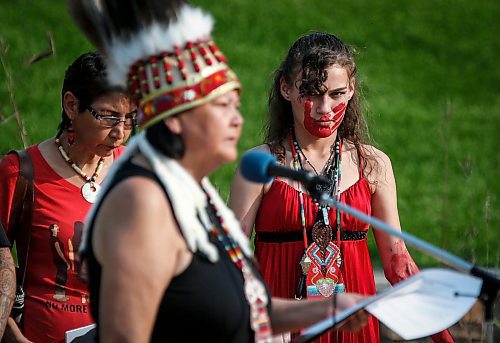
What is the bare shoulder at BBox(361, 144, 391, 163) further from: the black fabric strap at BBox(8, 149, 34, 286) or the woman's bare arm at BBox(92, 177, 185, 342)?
the woman's bare arm at BBox(92, 177, 185, 342)

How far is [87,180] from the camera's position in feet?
13.4

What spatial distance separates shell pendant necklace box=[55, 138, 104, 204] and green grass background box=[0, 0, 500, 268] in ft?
14.9

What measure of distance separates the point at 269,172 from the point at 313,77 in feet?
4.70

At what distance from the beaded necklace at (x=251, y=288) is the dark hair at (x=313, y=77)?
1473 mm

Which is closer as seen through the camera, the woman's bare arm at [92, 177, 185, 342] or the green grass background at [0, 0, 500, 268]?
the woman's bare arm at [92, 177, 185, 342]

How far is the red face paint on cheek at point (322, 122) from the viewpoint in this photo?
4172mm

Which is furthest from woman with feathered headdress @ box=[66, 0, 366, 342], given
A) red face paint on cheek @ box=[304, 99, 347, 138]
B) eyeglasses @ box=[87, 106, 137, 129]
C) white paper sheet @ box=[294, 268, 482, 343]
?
red face paint on cheek @ box=[304, 99, 347, 138]

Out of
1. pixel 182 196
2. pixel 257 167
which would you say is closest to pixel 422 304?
pixel 257 167

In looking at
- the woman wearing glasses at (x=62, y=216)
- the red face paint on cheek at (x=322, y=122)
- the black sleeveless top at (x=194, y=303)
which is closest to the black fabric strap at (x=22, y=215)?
the woman wearing glasses at (x=62, y=216)

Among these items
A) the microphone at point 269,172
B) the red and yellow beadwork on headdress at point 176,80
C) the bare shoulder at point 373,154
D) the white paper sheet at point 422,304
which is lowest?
the white paper sheet at point 422,304

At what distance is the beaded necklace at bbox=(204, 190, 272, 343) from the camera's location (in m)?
2.78

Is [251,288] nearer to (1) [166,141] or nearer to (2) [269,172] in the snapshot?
(2) [269,172]

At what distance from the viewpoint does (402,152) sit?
9.77 metres

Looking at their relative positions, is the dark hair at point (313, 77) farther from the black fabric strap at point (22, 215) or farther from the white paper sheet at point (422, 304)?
the white paper sheet at point (422, 304)
